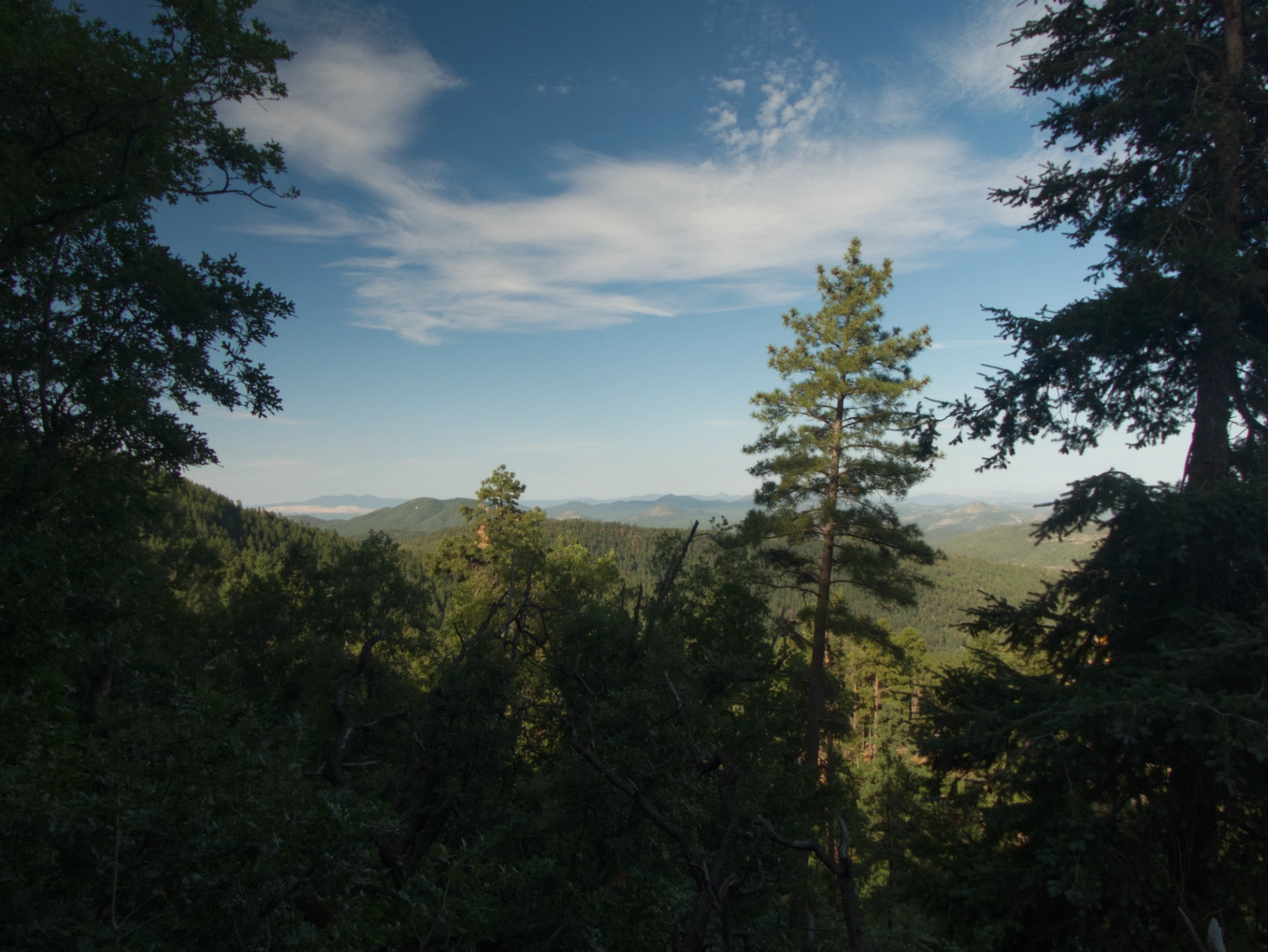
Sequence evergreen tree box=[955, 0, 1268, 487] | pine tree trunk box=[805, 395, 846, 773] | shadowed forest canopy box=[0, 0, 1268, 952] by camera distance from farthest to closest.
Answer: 1. pine tree trunk box=[805, 395, 846, 773]
2. evergreen tree box=[955, 0, 1268, 487]
3. shadowed forest canopy box=[0, 0, 1268, 952]

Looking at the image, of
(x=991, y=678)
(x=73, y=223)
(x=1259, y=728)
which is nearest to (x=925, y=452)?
(x=991, y=678)

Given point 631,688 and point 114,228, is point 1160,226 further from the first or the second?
point 114,228

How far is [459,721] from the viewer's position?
34.6ft

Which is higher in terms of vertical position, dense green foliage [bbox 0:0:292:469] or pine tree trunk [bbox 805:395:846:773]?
dense green foliage [bbox 0:0:292:469]

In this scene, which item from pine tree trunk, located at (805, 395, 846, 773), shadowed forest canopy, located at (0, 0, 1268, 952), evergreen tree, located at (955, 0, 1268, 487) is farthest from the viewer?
pine tree trunk, located at (805, 395, 846, 773)

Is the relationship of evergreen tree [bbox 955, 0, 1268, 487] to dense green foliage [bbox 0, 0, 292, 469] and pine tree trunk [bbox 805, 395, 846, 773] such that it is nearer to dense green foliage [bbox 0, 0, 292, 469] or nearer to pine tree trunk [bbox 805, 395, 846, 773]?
pine tree trunk [bbox 805, 395, 846, 773]

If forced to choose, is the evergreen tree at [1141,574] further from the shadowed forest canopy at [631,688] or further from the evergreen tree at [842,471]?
the evergreen tree at [842,471]

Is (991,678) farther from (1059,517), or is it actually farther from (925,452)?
(925,452)

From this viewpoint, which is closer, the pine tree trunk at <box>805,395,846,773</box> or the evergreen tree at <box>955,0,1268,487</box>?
the evergreen tree at <box>955,0,1268,487</box>

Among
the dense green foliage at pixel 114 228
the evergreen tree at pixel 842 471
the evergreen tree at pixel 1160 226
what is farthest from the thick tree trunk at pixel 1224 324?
the dense green foliage at pixel 114 228

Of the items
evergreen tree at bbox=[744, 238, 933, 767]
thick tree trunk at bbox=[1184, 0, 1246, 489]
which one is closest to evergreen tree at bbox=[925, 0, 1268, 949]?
thick tree trunk at bbox=[1184, 0, 1246, 489]

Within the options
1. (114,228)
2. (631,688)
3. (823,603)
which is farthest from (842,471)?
(114,228)

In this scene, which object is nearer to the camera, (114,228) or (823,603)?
(114,228)

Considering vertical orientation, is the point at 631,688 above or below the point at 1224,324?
below
